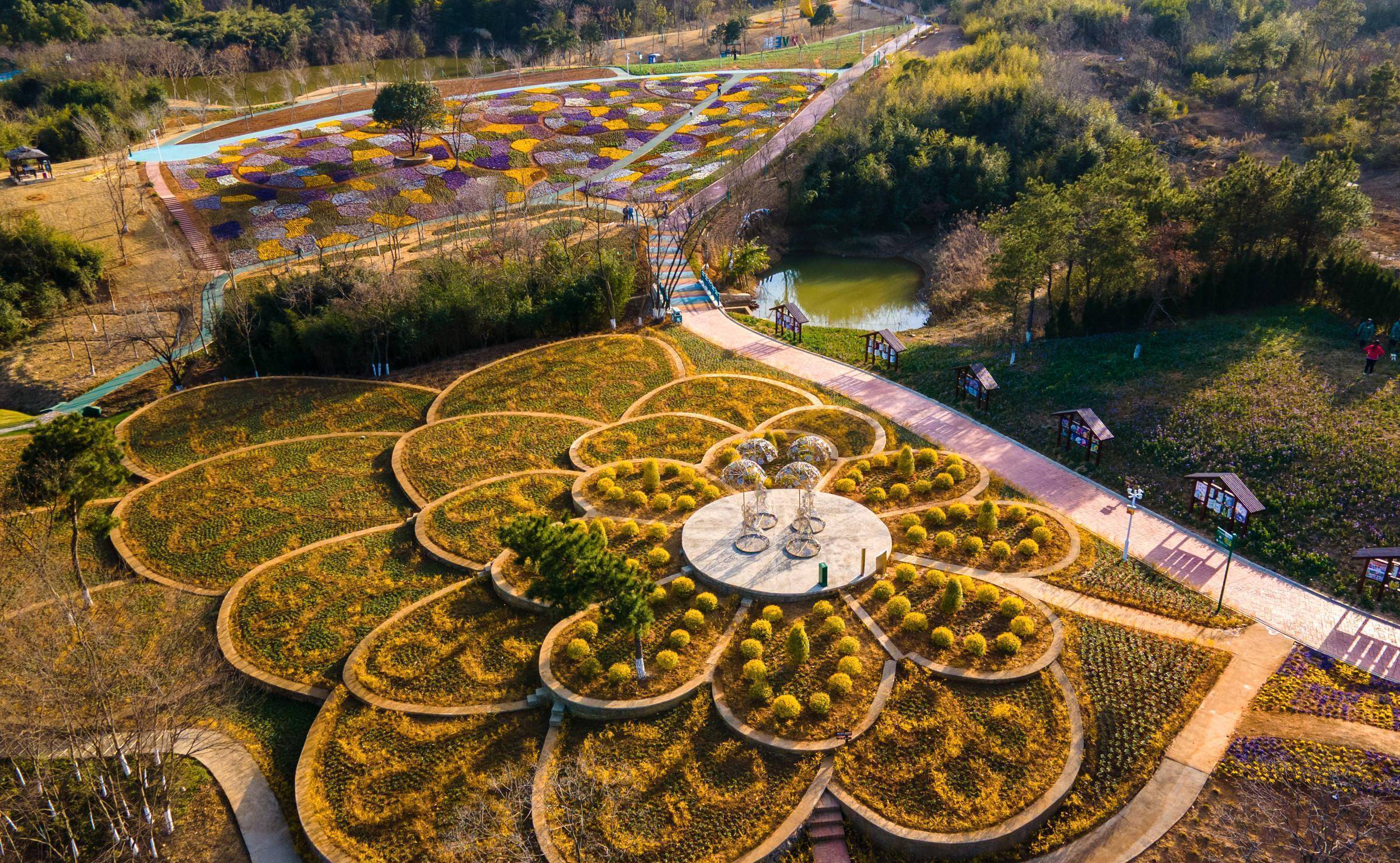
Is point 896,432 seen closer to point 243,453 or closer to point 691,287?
point 691,287

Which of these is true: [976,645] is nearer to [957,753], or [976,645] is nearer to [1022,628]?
[1022,628]

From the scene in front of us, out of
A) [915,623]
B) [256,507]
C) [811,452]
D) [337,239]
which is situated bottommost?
[915,623]

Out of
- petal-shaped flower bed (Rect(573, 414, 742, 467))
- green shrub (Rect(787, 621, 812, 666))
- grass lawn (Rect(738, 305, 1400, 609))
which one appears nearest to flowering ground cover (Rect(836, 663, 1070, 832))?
green shrub (Rect(787, 621, 812, 666))

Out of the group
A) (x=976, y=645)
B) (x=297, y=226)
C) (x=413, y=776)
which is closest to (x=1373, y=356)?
(x=976, y=645)

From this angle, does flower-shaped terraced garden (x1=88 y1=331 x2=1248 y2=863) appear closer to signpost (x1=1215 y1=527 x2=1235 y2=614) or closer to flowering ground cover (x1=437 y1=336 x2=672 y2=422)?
flowering ground cover (x1=437 y1=336 x2=672 y2=422)

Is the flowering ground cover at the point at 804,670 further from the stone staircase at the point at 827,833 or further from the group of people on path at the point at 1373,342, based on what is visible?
the group of people on path at the point at 1373,342

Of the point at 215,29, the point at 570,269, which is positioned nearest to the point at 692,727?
the point at 570,269
